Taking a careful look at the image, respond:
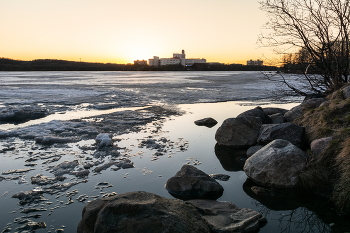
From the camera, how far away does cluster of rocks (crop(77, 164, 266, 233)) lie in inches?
121

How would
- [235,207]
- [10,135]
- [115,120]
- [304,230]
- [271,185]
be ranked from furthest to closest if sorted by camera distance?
[115,120] → [10,135] → [271,185] → [235,207] → [304,230]

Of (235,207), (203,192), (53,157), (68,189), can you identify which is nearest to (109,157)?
(53,157)

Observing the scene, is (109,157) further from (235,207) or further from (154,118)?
(154,118)

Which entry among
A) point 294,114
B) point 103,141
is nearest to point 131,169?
point 103,141

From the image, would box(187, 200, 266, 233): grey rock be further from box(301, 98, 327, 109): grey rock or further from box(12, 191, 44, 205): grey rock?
box(301, 98, 327, 109): grey rock

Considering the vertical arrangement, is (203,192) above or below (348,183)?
below

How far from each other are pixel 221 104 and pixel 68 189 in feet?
35.6

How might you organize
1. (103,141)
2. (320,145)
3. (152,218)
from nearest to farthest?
1. (152,218)
2. (320,145)
3. (103,141)

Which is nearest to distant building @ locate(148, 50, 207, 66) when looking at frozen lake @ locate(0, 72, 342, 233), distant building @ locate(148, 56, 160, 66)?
distant building @ locate(148, 56, 160, 66)

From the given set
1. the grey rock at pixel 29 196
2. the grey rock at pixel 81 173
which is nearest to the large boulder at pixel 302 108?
the grey rock at pixel 81 173

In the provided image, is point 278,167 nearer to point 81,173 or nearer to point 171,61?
Result: point 81,173

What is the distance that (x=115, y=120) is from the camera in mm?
10039

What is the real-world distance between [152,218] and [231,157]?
12.6 ft

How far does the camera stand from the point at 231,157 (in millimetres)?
6621
